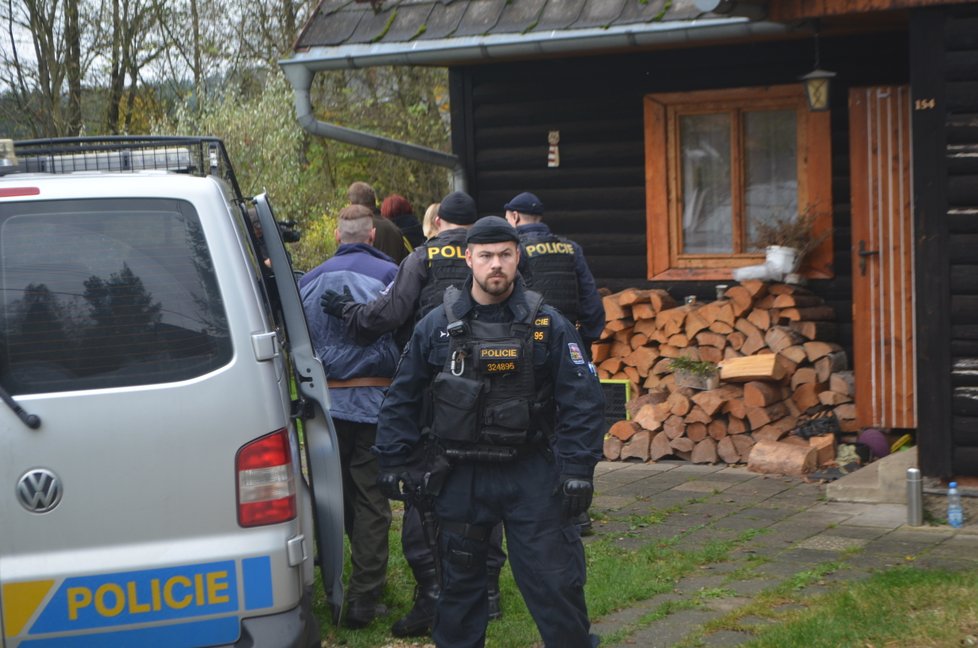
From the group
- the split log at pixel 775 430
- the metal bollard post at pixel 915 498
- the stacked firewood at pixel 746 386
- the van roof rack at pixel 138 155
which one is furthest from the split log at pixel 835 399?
the van roof rack at pixel 138 155

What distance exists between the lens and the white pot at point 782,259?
9211 millimetres

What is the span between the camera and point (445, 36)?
952 cm

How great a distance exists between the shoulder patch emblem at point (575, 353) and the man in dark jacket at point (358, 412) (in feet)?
5.01

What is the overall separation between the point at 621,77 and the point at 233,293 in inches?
260

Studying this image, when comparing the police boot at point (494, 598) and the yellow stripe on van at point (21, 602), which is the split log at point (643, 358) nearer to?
the police boot at point (494, 598)

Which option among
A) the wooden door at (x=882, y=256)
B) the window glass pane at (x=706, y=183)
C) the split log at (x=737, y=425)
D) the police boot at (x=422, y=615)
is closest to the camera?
the police boot at (x=422, y=615)

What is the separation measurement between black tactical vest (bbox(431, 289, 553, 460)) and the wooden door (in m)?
5.02

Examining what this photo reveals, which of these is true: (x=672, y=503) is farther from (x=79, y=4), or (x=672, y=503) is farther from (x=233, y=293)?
(x=79, y=4)

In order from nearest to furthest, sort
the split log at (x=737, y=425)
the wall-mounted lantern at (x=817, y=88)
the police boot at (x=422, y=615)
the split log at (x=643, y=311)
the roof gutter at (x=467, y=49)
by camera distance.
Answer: the police boot at (x=422, y=615), the wall-mounted lantern at (x=817, y=88), the roof gutter at (x=467, y=49), the split log at (x=737, y=425), the split log at (x=643, y=311)

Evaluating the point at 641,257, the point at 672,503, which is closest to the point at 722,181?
the point at 641,257

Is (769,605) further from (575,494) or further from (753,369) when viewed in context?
(753,369)

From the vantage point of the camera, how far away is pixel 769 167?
9766mm

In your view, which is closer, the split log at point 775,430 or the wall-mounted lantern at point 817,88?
the wall-mounted lantern at point 817,88

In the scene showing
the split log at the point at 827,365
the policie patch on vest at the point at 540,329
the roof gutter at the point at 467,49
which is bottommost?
the split log at the point at 827,365
